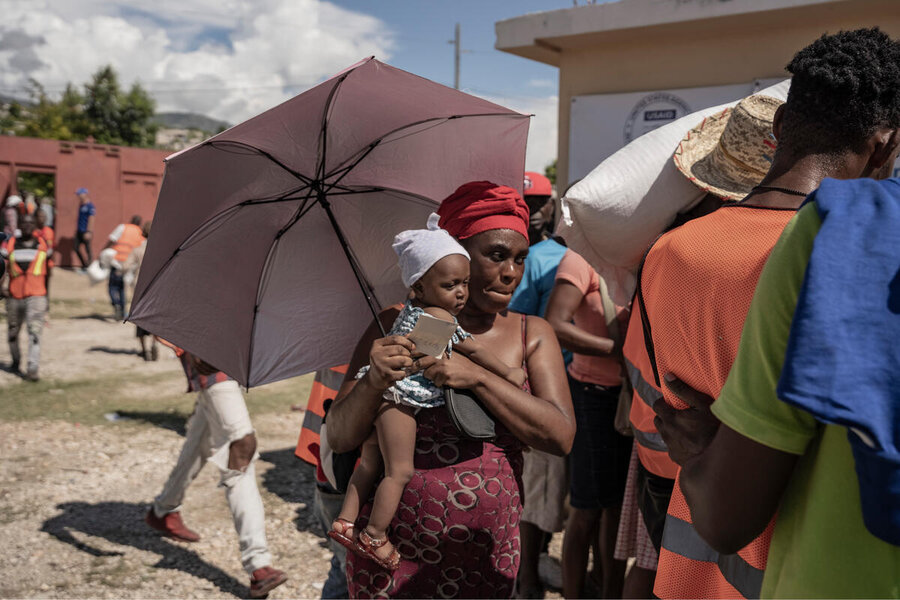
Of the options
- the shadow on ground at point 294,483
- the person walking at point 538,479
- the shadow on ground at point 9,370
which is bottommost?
the shadow on ground at point 294,483

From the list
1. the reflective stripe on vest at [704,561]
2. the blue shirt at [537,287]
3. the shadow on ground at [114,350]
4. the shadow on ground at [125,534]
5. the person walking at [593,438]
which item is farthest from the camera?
the shadow on ground at [114,350]

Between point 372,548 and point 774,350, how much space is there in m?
1.41

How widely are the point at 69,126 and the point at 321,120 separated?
41797 mm

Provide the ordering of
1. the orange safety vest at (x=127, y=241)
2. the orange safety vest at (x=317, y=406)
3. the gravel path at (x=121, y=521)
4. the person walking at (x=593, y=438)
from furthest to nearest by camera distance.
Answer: the orange safety vest at (x=127, y=241) → the gravel path at (x=121, y=521) → the person walking at (x=593, y=438) → the orange safety vest at (x=317, y=406)

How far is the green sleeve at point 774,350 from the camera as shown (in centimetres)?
90

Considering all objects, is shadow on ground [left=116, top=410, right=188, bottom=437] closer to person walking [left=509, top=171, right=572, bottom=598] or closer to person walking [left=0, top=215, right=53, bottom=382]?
person walking [left=0, top=215, right=53, bottom=382]

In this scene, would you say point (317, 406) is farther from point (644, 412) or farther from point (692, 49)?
point (692, 49)

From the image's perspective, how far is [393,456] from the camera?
1948 mm

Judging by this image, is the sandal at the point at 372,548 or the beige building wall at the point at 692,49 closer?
the sandal at the point at 372,548

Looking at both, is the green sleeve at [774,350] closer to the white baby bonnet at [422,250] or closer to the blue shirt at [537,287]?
the white baby bonnet at [422,250]

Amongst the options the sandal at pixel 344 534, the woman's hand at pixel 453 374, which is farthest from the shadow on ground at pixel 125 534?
the woman's hand at pixel 453 374

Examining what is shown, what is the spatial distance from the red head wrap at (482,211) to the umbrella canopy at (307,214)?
0.41 m

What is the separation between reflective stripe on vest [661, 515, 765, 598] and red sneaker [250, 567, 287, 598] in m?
3.02

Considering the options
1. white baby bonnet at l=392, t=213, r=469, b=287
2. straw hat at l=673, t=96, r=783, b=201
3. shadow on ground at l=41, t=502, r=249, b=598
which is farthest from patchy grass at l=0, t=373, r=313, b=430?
straw hat at l=673, t=96, r=783, b=201
